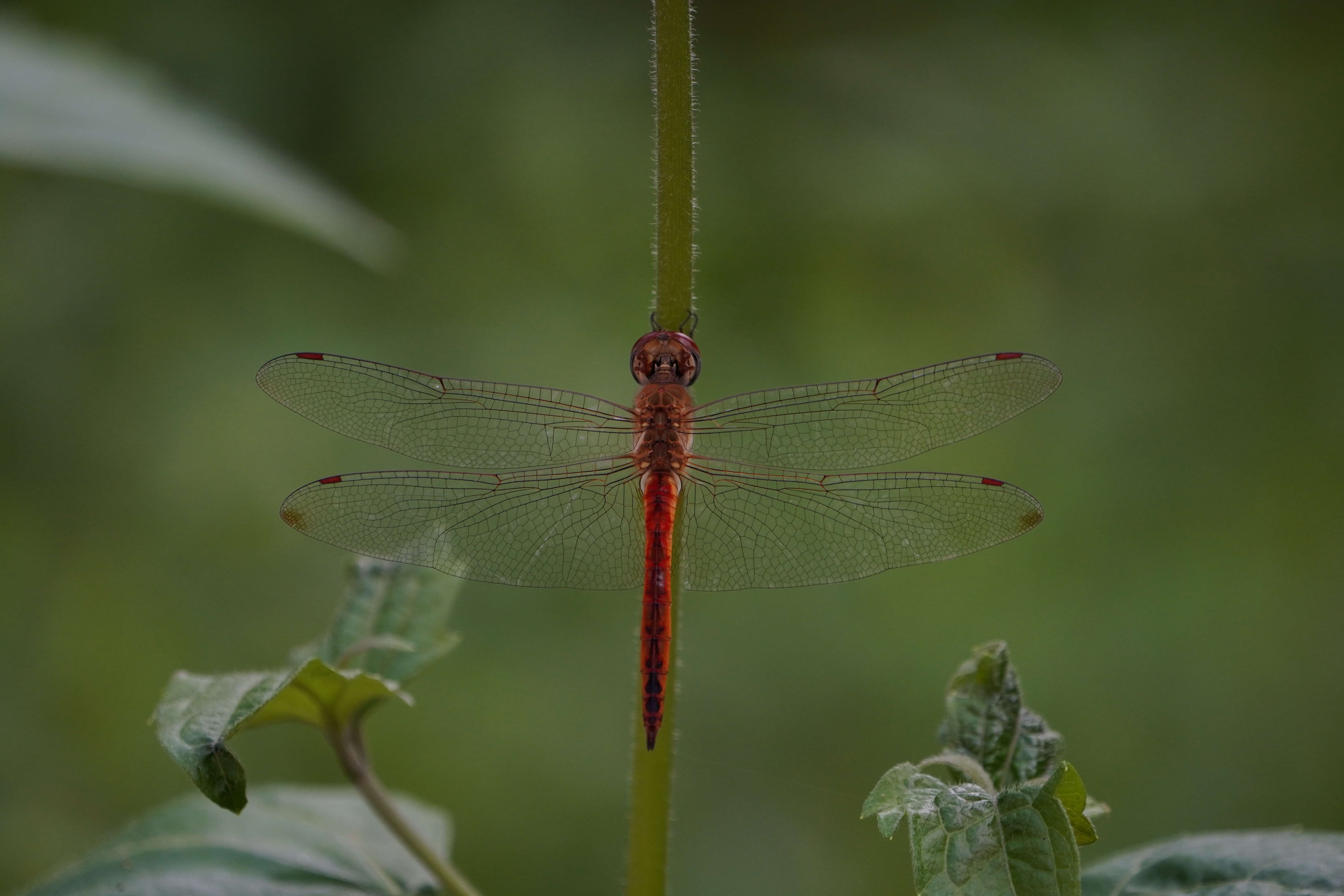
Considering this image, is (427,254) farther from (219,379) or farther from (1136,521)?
(1136,521)

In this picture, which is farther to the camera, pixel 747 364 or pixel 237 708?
pixel 747 364

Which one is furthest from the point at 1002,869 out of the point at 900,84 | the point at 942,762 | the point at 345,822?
the point at 900,84

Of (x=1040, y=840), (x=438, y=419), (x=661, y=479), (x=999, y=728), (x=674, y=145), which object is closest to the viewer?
(x=1040, y=840)

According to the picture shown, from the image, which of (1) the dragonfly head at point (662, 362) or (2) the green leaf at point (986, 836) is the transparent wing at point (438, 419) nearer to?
(1) the dragonfly head at point (662, 362)

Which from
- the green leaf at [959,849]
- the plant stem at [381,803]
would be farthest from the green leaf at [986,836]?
the plant stem at [381,803]

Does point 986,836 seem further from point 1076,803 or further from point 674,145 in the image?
point 674,145

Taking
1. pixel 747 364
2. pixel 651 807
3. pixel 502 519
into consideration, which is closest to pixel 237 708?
pixel 651 807
